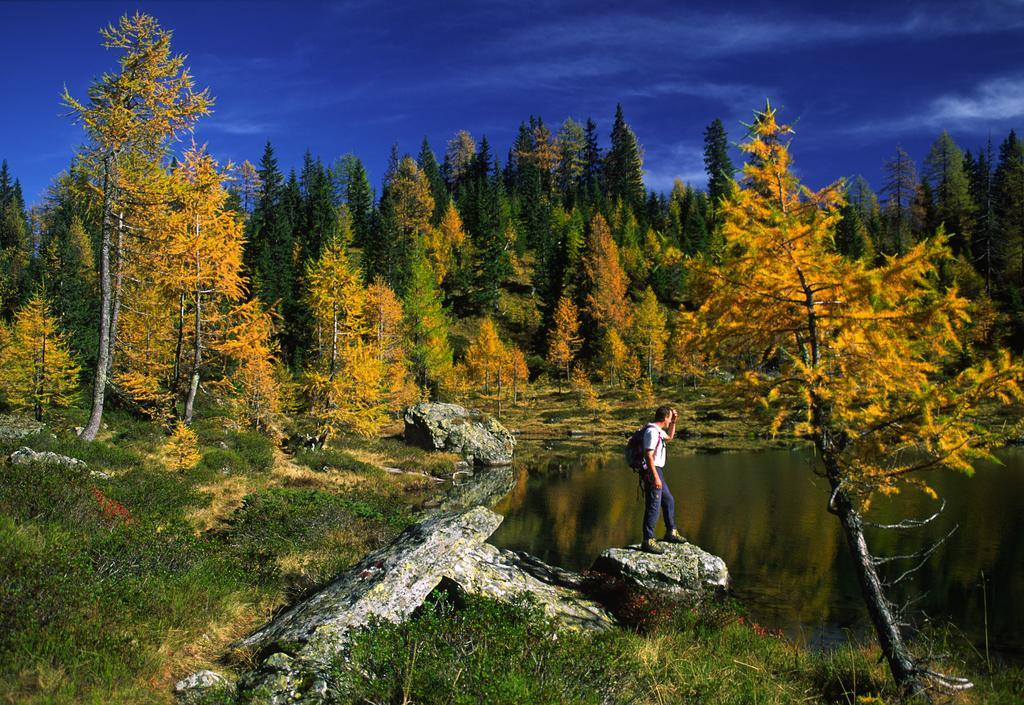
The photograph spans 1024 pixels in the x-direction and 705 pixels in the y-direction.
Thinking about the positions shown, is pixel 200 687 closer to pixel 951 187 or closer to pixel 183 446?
pixel 183 446

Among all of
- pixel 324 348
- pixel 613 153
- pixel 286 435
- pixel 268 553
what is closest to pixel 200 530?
pixel 268 553

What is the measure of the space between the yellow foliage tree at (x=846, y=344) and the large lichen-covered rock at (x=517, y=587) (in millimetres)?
3641

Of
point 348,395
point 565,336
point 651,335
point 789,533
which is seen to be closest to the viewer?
point 789,533

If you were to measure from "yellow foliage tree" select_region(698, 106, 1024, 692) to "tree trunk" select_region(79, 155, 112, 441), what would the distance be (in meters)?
14.3

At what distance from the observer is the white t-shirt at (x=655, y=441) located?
31.1ft

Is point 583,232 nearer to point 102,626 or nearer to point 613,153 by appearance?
point 613,153

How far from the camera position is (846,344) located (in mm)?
7402

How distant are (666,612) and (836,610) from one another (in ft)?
17.8

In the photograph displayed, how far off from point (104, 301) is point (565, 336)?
53.5m

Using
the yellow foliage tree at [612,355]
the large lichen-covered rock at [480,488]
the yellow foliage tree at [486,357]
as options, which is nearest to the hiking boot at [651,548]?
the large lichen-covered rock at [480,488]

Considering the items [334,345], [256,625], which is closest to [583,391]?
[334,345]

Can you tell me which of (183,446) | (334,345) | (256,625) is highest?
(334,345)

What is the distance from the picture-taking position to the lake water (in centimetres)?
1145

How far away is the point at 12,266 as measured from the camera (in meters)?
69.4
